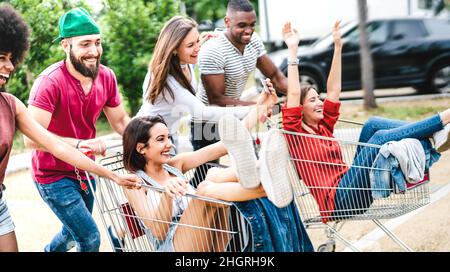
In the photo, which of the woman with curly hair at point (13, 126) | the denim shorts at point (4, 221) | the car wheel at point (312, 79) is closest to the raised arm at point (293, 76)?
the woman with curly hair at point (13, 126)

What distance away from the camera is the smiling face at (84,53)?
398 cm

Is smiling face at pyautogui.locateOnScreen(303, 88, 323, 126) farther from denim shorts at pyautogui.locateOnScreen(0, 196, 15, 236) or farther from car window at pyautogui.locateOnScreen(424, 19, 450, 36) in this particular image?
car window at pyautogui.locateOnScreen(424, 19, 450, 36)

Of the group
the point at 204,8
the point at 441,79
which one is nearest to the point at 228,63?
the point at 441,79

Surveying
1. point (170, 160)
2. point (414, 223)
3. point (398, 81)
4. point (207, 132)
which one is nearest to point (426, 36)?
point (398, 81)

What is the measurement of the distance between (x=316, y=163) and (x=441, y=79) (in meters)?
6.98

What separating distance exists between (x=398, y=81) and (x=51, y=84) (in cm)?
753

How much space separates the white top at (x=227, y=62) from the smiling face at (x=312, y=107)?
25.8 inches

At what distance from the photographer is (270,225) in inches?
142

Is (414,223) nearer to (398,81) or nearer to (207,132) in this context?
(207,132)

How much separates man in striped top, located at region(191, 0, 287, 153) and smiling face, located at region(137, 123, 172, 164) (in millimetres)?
686

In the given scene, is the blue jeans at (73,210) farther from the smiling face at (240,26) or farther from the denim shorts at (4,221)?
the smiling face at (240,26)

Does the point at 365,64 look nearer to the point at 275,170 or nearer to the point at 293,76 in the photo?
the point at 293,76

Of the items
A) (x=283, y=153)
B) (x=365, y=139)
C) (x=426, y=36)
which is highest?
(x=283, y=153)
